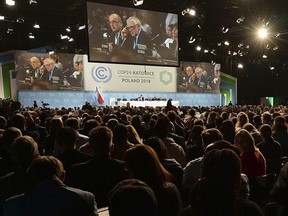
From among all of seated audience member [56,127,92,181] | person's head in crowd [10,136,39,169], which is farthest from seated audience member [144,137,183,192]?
person's head in crowd [10,136,39,169]

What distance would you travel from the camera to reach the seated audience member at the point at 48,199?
6.16 feet

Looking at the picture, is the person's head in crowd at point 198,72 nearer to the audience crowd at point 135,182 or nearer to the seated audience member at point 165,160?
the audience crowd at point 135,182

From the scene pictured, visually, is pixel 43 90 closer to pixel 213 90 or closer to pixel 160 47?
pixel 160 47

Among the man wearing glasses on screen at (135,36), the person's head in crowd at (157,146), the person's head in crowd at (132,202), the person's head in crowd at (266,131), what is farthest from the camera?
the man wearing glasses on screen at (135,36)

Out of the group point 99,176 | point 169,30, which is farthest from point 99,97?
point 99,176

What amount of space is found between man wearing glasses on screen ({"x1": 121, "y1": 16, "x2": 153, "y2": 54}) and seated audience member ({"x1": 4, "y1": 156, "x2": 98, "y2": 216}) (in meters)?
12.0

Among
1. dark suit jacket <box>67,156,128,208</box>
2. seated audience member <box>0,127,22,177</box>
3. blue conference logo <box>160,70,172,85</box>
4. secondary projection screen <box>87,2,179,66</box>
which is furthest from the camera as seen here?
blue conference logo <box>160,70,172,85</box>

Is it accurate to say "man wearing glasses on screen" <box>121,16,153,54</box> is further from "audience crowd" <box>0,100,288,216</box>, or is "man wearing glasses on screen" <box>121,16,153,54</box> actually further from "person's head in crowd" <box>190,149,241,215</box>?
"person's head in crowd" <box>190,149,241,215</box>

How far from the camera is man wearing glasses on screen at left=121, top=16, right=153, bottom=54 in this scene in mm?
13523

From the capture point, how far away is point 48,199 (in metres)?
1.89

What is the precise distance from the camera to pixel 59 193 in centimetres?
192

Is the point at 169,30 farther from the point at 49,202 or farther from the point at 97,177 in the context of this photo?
the point at 49,202

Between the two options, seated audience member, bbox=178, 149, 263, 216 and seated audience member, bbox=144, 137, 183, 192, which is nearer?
seated audience member, bbox=178, 149, 263, 216

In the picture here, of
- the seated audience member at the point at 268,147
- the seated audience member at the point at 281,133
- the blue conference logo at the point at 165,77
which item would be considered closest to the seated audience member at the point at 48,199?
the seated audience member at the point at 268,147
